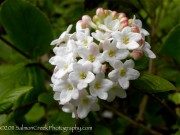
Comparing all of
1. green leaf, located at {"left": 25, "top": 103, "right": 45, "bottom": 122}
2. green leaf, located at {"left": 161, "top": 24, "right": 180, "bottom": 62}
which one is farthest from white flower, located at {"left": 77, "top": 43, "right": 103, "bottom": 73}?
green leaf, located at {"left": 25, "top": 103, "right": 45, "bottom": 122}

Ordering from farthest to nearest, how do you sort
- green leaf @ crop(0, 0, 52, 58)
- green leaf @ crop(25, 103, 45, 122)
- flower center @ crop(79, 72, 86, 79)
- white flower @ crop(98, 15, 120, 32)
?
1. green leaf @ crop(25, 103, 45, 122)
2. green leaf @ crop(0, 0, 52, 58)
3. white flower @ crop(98, 15, 120, 32)
4. flower center @ crop(79, 72, 86, 79)

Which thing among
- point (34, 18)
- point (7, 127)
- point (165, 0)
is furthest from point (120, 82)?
point (165, 0)

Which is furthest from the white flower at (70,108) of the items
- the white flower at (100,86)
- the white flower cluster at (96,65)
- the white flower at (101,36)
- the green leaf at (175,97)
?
Answer: the green leaf at (175,97)

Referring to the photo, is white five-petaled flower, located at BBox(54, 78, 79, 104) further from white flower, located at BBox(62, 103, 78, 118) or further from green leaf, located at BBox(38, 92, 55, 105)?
green leaf, located at BBox(38, 92, 55, 105)

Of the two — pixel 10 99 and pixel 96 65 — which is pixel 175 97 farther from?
pixel 10 99

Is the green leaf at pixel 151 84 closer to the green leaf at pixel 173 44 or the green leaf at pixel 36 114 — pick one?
the green leaf at pixel 173 44

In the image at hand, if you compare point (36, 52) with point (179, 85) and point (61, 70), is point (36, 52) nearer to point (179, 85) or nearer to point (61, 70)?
point (61, 70)
